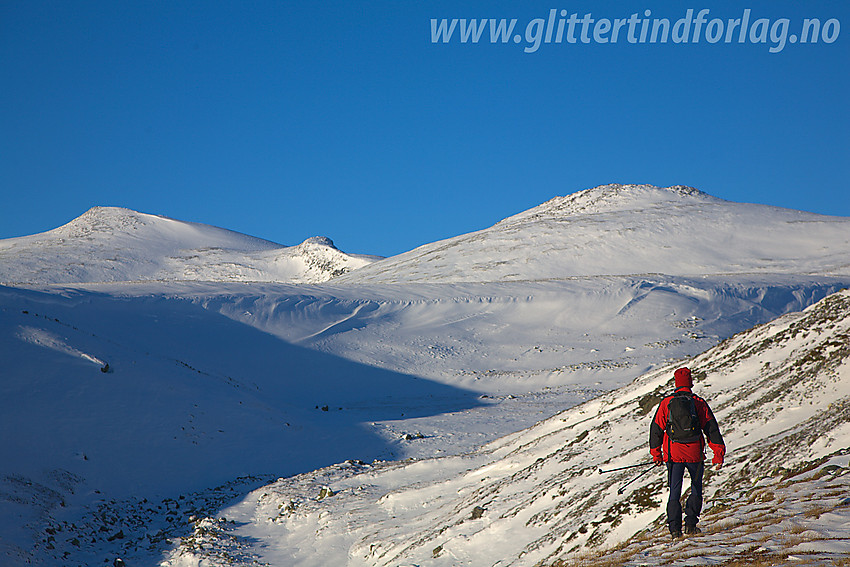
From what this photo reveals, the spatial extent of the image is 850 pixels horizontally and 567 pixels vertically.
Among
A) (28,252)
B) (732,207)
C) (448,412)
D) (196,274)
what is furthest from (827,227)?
(28,252)

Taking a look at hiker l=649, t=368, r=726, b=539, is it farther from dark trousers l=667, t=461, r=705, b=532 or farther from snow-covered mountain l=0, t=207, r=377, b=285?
snow-covered mountain l=0, t=207, r=377, b=285

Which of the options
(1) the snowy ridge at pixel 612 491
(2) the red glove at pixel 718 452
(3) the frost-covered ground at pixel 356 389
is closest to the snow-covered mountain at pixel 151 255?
(3) the frost-covered ground at pixel 356 389

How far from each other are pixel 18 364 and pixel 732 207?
108515 mm

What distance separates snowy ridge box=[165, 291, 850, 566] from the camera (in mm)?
8242

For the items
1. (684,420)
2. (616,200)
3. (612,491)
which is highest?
(616,200)

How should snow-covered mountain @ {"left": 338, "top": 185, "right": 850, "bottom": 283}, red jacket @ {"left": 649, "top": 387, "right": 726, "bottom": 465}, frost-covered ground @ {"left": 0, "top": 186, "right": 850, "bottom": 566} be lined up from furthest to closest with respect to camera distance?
snow-covered mountain @ {"left": 338, "top": 185, "right": 850, "bottom": 283} → frost-covered ground @ {"left": 0, "top": 186, "right": 850, "bottom": 566} → red jacket @ {"left": 649, "top": 387, "right": 726, "bottom": 465}

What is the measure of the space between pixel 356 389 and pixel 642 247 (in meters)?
60.3


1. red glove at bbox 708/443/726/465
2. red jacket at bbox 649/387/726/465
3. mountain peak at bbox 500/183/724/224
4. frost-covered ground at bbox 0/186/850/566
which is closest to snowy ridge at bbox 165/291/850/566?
frost-covered ground at bbox 0/186/850/566

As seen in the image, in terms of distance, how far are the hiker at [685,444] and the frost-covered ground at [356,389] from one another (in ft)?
5.75

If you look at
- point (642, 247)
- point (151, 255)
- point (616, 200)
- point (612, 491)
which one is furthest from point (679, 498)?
point (151, 255)

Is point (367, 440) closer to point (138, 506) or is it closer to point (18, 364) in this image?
point (138, 506)

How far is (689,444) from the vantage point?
849cm

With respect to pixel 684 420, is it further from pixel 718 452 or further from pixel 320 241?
pixel 320 241

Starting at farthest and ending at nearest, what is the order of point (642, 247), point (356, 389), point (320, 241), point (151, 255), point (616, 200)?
point (320, 241)
point (151, 255)
point (616, 200)
point (642, 247)
point (356, 389)
